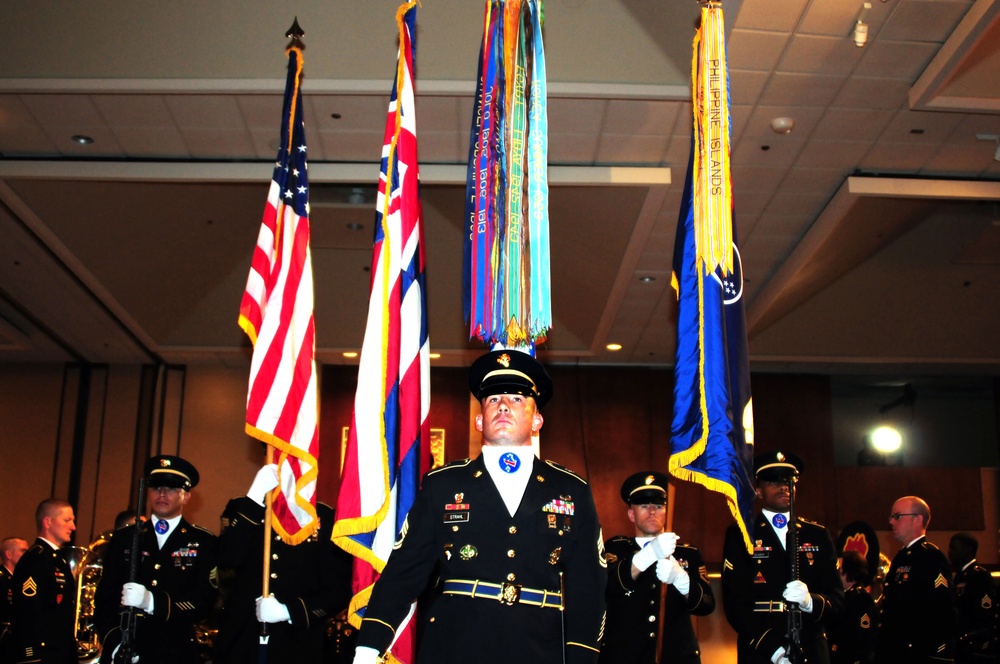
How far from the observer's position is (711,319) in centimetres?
425

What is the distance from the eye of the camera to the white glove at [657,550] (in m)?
4.07

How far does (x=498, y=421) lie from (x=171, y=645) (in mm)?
2416

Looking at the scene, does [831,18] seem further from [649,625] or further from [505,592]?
[505,592]

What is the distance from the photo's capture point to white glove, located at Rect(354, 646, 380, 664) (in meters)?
2.93

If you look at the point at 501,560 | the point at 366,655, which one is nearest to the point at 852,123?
the point at 501,560

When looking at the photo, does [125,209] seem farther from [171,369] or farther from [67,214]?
[171,369]

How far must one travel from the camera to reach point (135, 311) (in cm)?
1092

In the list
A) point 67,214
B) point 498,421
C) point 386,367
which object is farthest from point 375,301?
point 67,214

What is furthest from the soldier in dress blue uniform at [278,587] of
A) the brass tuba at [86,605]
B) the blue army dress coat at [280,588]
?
the brass tuba at [86,605]

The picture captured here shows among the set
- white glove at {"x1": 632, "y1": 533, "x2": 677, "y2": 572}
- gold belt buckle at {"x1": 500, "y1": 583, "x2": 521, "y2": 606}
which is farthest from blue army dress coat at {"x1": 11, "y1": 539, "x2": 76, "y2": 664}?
gold belt buckle at {"x1": 500, "y1": 583, "x2": 521, "y2": 606}

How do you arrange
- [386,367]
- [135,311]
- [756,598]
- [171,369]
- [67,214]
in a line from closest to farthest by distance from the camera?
[386,367] < [756,598] < [67,214] < [135,311] < [171,369]

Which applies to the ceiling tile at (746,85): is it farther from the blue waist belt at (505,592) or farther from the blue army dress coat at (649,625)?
the blue waist belt at (505,592)

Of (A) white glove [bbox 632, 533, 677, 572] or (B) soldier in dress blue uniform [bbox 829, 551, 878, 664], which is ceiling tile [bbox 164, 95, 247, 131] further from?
(B) soldier in dress blue uniform [bbox 829, 551, 878, 664]

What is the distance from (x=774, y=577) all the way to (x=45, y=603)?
14.1 feet
